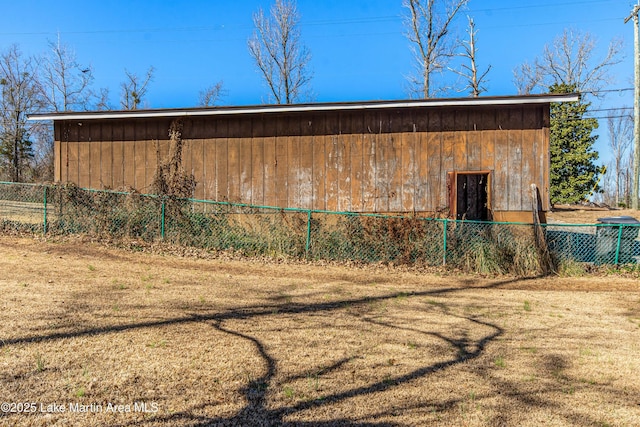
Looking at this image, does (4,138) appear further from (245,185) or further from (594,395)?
(594,395)

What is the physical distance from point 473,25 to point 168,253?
23485mm

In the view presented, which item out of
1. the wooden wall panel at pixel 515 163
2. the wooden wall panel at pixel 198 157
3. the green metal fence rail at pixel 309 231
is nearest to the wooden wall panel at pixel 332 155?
the green metal fence rail at pixel 309 231

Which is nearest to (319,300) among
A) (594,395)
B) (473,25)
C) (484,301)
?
(484,301)

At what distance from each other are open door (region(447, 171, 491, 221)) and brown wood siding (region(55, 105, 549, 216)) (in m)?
0.15

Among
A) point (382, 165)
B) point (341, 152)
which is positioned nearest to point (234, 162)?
point (341, 152)

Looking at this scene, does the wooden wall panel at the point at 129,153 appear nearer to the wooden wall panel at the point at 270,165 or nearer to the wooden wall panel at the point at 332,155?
the wooden wall panel at the point at 270,165

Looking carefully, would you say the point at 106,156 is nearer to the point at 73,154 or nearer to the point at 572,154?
the point at 73,154

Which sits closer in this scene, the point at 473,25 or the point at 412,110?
the point at 412,110

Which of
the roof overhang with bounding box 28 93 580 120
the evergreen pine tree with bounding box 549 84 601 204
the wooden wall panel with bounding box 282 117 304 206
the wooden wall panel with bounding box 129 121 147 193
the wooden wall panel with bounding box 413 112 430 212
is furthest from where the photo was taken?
the evergreen pine tree with bounding box 549 84 601 204

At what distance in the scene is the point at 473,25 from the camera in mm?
25844

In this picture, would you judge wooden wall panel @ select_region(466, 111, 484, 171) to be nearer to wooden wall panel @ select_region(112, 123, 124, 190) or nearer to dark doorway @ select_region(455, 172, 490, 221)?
dark doorway @ select_region(455, 172, 490, 221)

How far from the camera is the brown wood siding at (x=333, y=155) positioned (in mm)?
10367

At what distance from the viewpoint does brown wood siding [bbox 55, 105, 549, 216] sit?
34.0 feet

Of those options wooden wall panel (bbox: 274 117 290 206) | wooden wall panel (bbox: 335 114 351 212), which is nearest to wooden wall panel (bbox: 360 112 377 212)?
wooden wall panel (bbox: 335 114 351 212)
